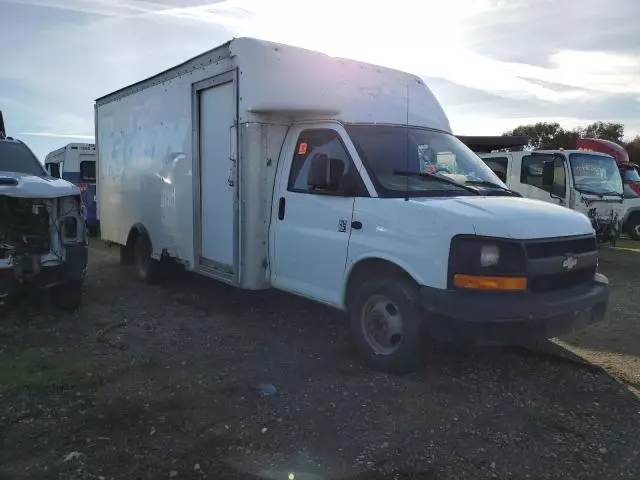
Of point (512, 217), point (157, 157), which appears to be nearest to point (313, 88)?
point (512, 217)

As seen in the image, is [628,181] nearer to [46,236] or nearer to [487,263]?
[487,263]

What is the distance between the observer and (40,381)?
179 inches

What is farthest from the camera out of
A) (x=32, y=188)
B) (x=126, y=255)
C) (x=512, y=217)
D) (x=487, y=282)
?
(x=126, y=255)

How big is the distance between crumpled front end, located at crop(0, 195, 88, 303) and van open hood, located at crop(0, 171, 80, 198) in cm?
14

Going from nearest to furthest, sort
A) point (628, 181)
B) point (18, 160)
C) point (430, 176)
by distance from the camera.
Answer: point (430, 176)
point (18, 160)
point (628, 181)

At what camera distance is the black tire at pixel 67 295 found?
6.61 m

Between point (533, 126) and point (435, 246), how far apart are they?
50.3 meters

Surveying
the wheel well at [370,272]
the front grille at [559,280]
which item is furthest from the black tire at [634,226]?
the wheel well at [370,272]

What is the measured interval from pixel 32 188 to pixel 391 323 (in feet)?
13.6

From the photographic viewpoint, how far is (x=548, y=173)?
37.3 feet

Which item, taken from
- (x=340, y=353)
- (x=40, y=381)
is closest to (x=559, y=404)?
(x=340, y=353)

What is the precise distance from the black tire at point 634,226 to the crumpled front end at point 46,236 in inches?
574

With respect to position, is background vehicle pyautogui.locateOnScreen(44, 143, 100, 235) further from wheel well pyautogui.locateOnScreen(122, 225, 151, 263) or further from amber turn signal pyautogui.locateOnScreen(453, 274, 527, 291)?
amber turn signal pyautogui.locateOnScreen(453, 274, 527, 291)

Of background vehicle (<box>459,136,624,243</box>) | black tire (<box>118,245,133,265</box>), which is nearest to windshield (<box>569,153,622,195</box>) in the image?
background vehicle (<box>459,136,624,243</box>)
